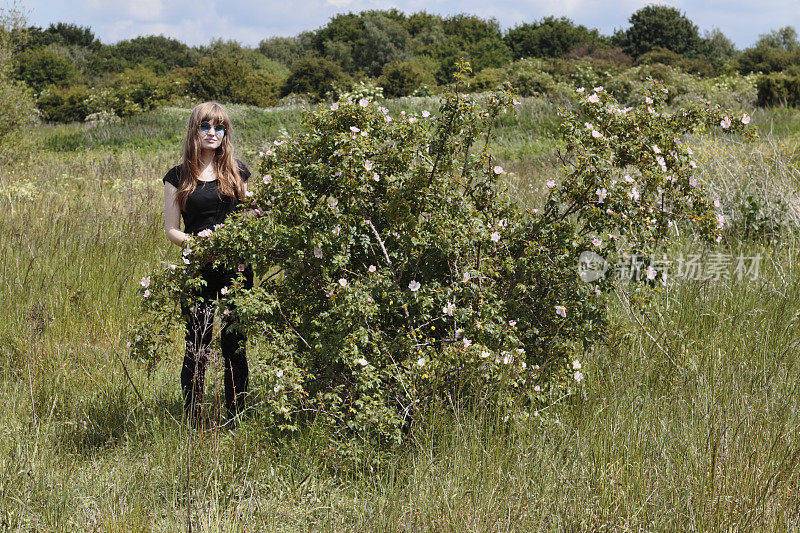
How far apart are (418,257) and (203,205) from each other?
126 centimetres

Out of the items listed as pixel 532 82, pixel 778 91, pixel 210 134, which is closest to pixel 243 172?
pixel 210 134

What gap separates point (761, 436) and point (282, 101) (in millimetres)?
24298

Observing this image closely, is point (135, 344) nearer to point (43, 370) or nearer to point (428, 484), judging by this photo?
point (43, 370)

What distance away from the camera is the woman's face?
3459mm

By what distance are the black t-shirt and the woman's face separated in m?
0.20

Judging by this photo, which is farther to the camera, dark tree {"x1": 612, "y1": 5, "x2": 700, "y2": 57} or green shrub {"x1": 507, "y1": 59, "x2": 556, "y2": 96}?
dark tree {"x1": 612, "y1": 5, "x2": 700, "y2": 57}

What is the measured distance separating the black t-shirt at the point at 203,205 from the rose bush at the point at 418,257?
1.28 ft

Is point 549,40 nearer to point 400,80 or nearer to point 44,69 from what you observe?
point 400,80

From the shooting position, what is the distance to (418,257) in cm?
303

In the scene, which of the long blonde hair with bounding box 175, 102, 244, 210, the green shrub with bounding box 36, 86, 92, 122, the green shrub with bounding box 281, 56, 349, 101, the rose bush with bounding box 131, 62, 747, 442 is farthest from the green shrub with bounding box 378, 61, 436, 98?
the rose bush with bounding box 131, 62, 747, 442

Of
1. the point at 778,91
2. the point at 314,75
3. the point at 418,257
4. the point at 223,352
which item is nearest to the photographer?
the point at 418,257

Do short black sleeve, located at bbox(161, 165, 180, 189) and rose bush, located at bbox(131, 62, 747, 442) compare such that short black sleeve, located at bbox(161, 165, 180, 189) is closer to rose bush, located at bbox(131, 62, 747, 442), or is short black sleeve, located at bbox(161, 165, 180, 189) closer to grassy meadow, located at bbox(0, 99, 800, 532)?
rose bush, located at bbox(131, 62, 747, 442)

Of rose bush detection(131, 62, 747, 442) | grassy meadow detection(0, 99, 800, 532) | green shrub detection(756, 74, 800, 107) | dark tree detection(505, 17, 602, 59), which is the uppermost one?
dark tree detection(505, 17, 602, 59)

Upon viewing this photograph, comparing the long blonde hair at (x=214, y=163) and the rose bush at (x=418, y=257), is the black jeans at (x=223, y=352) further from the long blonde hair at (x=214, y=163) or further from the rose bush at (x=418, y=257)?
the long blonde hair at (x=214, y=163)
